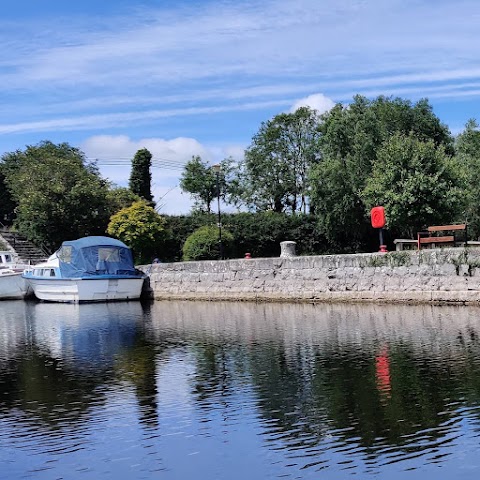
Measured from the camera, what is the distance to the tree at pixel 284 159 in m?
44.4

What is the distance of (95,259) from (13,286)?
524cm

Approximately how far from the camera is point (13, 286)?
32.4m

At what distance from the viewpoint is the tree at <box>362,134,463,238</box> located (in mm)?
28641

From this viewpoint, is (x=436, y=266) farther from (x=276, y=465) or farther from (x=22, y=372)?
(x=276, y=465)

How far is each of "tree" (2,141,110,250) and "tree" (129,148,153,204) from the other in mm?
3300

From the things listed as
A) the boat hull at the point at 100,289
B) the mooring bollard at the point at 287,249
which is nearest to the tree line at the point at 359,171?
the mooring bollard at the point at 287,249

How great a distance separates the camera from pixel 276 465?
7.91 m

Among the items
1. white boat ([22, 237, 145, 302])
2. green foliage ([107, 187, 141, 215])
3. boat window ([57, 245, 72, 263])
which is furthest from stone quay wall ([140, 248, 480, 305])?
green foliage ([107, 187, 141, 215])

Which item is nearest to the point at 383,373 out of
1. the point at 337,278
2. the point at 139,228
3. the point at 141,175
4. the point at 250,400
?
the point at 250,400

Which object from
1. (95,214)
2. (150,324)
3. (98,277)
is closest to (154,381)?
(150,324)

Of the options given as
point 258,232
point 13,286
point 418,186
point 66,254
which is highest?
point 418,186

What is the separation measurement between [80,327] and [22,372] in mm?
6964

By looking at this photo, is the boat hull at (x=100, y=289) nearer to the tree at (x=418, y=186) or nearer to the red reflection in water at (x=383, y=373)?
the tree at (x=418, y=186)

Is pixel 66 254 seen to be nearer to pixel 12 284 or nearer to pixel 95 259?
pixel 95 259
